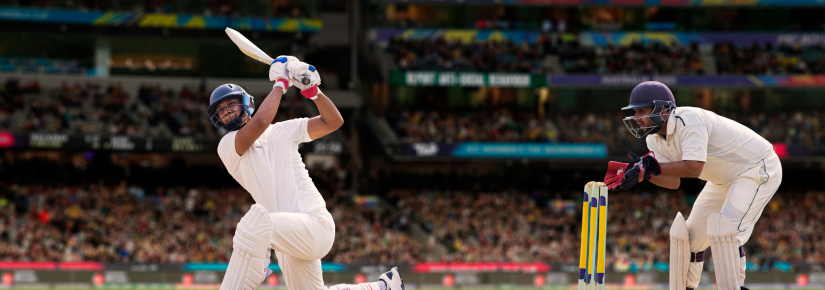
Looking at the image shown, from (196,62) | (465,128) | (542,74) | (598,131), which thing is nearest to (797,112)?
(598,131)

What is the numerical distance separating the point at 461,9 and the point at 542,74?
16.8ft

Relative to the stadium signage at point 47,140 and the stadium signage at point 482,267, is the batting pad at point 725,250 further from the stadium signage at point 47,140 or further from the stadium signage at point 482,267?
the stadium signage at point 47,140

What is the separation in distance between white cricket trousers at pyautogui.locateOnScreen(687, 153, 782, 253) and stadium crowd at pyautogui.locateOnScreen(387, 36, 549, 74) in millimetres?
23700

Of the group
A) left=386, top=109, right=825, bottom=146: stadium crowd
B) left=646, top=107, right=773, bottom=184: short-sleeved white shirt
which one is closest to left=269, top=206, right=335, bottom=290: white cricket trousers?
left=646, top=107, right=773, bottom=184: short-sleeved white shirt

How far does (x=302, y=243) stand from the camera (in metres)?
6.45

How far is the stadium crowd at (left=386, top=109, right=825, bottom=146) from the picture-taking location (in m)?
30.5

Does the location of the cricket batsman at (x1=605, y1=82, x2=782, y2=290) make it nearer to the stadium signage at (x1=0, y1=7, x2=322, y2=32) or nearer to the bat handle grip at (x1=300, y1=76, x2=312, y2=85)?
the bat handle grip at (x1=300, y1=76, x2=312, y2=85)

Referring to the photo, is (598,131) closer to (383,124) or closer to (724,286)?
(383,124)

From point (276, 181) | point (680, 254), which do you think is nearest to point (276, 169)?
point (276, 181)

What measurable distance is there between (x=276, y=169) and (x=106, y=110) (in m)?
25.0

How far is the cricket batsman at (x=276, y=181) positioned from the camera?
20.4ft

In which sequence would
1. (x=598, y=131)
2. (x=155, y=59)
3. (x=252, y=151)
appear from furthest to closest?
(x=155, y=59) → (x=598, y=131) → (x=252, y=151)

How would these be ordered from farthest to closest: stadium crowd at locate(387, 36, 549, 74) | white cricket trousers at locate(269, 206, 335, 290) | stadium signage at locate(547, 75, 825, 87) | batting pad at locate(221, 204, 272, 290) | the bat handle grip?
stadium crowd at locate(387, 36, 549, 74), stadium signage at locate(547, 75, 825, 87), the bat handle grip, white cricket trousers at locate(269, 206, 335, 290), batting pad at locate(221, 204, 272, 290)

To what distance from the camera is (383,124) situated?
32.5 m
